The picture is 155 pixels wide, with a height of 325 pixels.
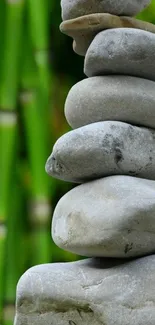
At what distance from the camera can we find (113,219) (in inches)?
28.0

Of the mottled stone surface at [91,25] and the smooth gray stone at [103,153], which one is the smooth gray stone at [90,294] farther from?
the mottled stone surface at [91,25]

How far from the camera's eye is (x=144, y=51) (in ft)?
2.55

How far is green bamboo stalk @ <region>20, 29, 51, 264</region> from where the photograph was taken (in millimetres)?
1535

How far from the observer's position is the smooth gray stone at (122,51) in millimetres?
773

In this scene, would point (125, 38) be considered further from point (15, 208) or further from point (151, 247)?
point (15, 208)

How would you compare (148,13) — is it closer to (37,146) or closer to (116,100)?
(37,146)

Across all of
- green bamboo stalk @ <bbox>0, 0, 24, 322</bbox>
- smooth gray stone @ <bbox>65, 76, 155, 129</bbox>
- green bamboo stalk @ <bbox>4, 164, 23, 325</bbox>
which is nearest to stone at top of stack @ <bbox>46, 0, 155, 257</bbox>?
smooth gray stone @ <bbox>65, 76, 155, 129</bbox>

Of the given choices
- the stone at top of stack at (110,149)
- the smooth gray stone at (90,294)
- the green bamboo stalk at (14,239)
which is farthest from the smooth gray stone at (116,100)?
the green bamboo stalk at (14,239)

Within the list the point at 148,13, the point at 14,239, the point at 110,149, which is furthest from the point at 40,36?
the point at 110,149

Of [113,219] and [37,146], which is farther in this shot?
[37,146]

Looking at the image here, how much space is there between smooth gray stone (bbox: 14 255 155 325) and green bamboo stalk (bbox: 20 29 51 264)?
30.2 inches

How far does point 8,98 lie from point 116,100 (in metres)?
0.74

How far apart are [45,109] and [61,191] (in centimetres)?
23

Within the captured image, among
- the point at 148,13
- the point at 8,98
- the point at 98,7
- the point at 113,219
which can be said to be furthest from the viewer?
the point at 148,13
